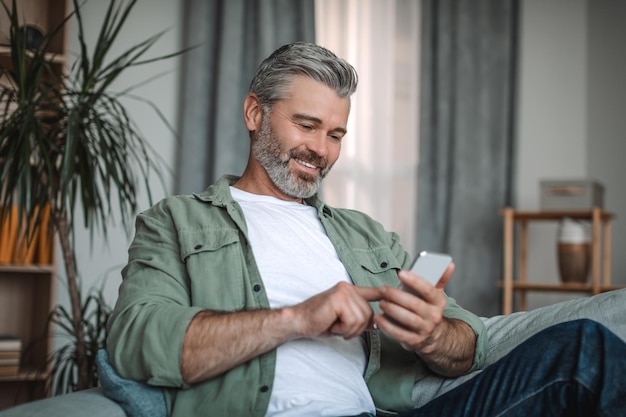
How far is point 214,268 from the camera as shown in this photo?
167 cm

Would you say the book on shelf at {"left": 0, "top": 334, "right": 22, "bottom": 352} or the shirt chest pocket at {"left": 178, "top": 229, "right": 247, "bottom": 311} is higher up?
the shirt chest pocket at {"left": 178, "top": 229, "right": 247, "bottom": 311}

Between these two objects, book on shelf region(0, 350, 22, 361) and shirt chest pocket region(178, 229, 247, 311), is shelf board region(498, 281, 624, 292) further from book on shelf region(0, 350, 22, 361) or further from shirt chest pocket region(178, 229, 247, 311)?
shirt chest pocket region(178, 229, 247, 311)

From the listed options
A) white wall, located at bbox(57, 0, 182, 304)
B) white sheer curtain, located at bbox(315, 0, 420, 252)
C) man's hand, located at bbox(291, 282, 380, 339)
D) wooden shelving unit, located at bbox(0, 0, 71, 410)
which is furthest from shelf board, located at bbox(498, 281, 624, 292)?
man's hand, located at bbox(291, 282, 380, 339)

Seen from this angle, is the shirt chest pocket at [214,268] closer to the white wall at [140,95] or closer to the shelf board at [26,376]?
the shelf board at [26,376]

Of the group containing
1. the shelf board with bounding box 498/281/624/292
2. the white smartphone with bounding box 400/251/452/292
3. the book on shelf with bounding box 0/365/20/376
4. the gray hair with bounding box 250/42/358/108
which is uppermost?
the gray hair with bounding box 250/42/358/108

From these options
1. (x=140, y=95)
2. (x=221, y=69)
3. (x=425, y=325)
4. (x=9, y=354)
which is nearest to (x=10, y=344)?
(x=9, y=354)

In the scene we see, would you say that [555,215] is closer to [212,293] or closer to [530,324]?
[530,324]

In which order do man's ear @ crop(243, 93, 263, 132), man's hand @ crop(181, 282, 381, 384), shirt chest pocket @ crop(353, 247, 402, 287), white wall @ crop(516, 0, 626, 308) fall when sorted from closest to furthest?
man's hand @ crop(181, 282, 381, 384)
shirt chest pocket @ crop(353, 247, 402, 287)
man's ear @ crop(243, 93, 263, 132)
white wall @ crop(516, 0, 626, 308)

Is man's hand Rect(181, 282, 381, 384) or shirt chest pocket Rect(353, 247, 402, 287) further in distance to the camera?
shirt chest pocket Rect(353, 247, 402, 287)

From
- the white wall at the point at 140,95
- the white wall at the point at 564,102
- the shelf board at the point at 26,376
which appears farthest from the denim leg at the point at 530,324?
the white wall at the point at 564,102

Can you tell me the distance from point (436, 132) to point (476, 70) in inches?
15.3

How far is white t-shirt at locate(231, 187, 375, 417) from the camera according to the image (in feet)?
5.07

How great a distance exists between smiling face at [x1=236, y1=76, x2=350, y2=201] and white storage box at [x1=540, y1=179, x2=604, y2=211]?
215 centimetres

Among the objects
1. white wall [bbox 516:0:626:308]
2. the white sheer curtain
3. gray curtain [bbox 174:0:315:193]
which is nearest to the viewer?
gray curtain [bbox 174:0:315:193]
